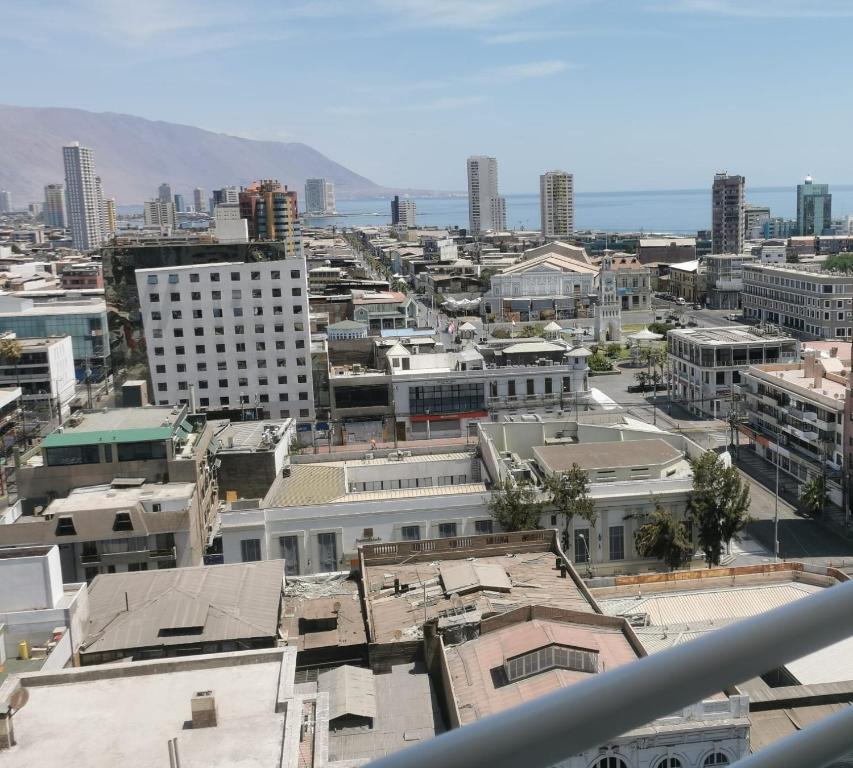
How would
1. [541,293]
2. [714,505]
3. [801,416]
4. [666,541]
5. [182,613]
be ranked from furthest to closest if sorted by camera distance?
1. [541,293]
2. [801,416]
3. [714,505]
4. [666,541]
5. [182,613]

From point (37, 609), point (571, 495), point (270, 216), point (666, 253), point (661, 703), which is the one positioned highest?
point (270, 216)

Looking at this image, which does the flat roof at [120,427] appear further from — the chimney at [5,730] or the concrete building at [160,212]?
the concrete building at [160,212]

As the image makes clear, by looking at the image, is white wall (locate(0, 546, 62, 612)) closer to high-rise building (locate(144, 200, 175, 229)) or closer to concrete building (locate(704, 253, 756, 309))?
concrete building (locate(704, 253, 756, 309))

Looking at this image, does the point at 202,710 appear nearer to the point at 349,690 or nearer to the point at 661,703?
the point at 349,690

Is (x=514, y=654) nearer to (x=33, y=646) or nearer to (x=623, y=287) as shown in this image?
(x=33, y=646)

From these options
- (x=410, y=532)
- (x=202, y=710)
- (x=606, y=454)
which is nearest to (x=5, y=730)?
(x=202, y=710)

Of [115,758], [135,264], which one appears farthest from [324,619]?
[135,264]

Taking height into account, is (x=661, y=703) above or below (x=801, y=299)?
above
